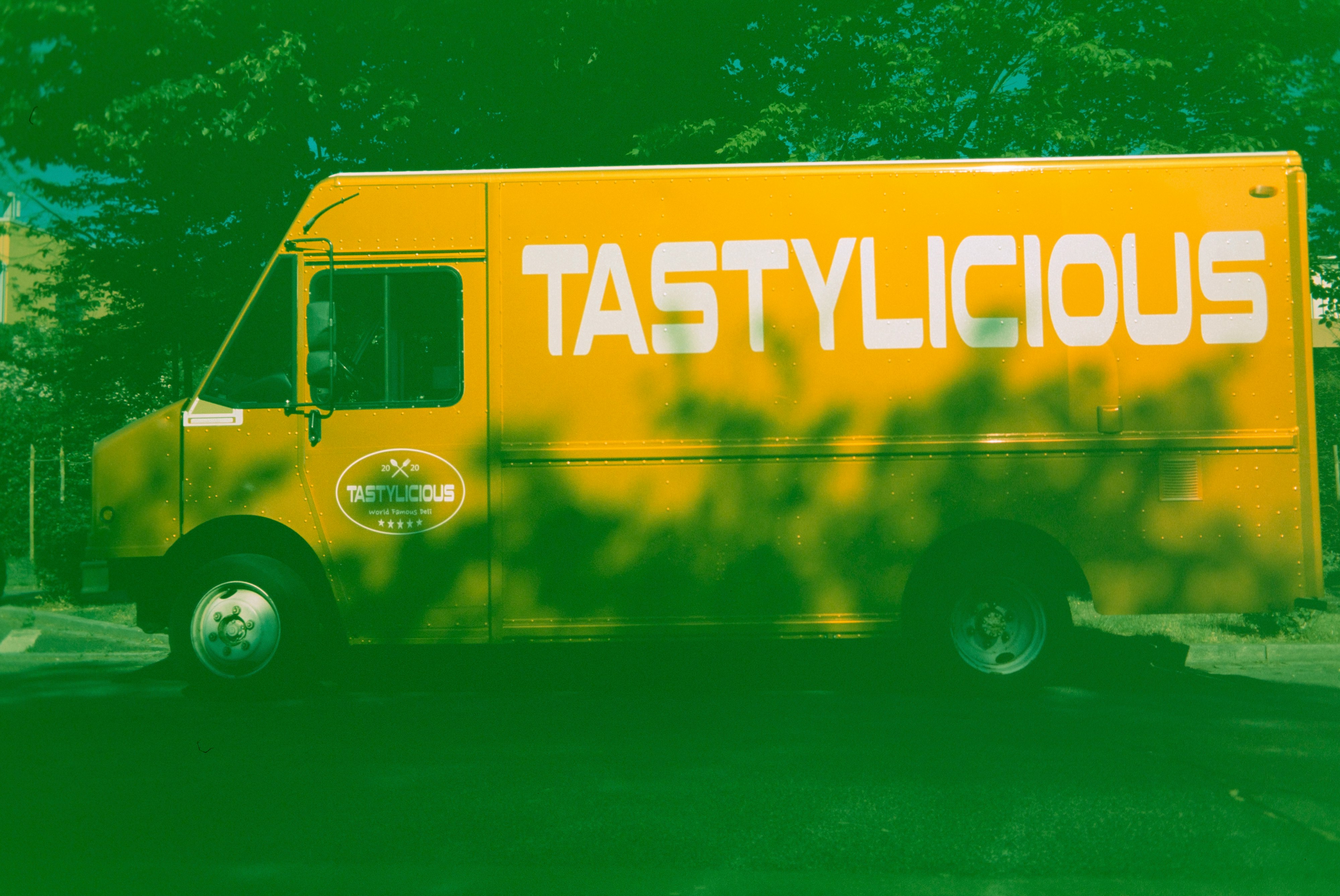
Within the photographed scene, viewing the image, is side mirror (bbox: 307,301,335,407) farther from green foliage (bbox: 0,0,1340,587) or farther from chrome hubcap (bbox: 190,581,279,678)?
green foliage (bbox: 0,0,1340,587)

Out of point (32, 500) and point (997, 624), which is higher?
point (32, 500)

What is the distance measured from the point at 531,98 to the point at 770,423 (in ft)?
19.1

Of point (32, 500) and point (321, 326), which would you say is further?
point (32, 500)

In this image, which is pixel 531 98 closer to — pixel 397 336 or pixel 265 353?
pixel 397 336

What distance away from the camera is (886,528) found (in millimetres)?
6922

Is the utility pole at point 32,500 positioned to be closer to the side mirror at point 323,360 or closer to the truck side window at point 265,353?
the truck side window at point 265,353

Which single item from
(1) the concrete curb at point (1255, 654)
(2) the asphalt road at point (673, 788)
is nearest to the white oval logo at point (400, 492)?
(2) the asphalt road at point (673, 788)

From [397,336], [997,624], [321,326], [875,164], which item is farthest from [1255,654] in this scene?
[321,326]

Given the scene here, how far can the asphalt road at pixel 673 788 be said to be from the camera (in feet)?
13.1

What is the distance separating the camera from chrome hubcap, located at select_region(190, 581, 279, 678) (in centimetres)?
691

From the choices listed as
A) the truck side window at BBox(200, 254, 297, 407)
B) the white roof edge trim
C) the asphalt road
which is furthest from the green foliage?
the asphalt road

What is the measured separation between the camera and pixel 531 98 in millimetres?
11289

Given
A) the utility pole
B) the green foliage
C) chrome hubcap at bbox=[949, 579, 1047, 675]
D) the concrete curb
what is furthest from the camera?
the utility pole

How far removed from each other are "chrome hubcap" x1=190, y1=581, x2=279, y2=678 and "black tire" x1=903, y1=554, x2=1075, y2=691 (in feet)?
12.8
